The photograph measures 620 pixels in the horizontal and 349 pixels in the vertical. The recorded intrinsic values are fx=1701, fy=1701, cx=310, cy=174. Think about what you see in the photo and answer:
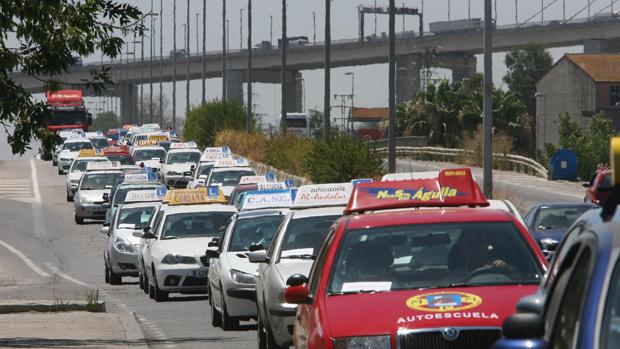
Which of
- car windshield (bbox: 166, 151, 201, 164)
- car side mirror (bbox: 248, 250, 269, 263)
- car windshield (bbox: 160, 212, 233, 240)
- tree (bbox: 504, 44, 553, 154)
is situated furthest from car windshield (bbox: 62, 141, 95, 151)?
tree (bbox: 504, 44, 553, 154)

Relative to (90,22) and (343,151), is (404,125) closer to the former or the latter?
(343,151)

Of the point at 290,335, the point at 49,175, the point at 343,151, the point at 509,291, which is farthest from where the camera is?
the point at 49,175

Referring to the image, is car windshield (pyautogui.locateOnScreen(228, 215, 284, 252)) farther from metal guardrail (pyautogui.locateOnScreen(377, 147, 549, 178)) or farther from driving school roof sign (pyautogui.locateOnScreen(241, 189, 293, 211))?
metal guardrail (pyautogui.locateOnScreen(377, 147, 549, 178))

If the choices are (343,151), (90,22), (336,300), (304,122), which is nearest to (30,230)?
(343,151)

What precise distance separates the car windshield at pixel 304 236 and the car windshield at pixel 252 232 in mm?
3158

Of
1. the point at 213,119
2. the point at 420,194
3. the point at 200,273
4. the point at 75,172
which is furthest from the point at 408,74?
the point at 420,194

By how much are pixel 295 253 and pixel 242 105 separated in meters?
77.8

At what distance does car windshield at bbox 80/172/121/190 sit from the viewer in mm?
51156

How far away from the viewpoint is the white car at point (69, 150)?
7500cm

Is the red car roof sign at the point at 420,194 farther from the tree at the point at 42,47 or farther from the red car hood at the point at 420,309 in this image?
the tree at the point at 42,47

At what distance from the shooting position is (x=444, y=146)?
315 feet

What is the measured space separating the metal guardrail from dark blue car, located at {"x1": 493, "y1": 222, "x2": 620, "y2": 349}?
68551 mm

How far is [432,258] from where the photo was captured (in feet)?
34.9

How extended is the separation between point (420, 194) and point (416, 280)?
5.33ft
